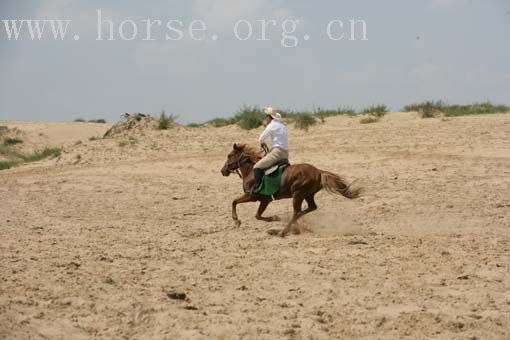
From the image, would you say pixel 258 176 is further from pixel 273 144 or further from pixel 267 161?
pixel 273 144

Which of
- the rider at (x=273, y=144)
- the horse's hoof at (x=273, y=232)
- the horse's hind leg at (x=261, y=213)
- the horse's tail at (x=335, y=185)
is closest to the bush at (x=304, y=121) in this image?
the horse's hind leg at (x=261, y=213)

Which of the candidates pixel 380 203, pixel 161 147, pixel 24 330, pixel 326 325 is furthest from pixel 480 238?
pixel 161 147

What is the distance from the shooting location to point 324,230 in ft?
39.3

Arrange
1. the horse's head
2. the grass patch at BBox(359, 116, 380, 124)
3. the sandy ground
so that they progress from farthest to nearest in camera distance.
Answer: the grass patch at BBox(359, 116, 380, 124), the horse's head, the sandy ground

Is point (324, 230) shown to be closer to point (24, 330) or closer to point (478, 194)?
point (478, 194)

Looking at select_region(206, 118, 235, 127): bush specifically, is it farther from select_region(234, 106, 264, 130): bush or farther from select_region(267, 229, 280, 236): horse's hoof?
select_region(267, 229, 280, 236): horse's hoof

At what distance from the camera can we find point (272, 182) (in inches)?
478

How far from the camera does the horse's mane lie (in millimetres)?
12883

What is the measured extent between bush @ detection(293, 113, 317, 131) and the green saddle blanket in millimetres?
10942

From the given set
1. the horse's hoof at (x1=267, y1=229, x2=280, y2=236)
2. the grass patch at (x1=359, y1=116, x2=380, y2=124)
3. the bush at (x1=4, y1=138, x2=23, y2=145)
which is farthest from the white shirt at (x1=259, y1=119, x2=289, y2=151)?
the bush at (x1=4, y1=138, x2=23, y2=145)

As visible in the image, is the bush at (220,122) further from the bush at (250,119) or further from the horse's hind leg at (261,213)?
the horse's hind leg at (261,213)

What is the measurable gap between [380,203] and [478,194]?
184cm

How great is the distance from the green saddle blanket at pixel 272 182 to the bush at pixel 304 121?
1094 cm

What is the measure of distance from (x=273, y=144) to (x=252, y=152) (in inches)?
34.0
